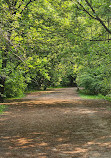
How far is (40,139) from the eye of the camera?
6.80 metres

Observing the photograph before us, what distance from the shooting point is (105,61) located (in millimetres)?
13547

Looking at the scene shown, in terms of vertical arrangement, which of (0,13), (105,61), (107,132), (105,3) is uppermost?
(105,3)

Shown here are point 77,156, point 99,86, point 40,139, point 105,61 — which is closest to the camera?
point 77,156

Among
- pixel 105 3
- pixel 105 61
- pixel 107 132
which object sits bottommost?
pixel 107 132

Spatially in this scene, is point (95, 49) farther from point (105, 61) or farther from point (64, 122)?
point (64, 122)

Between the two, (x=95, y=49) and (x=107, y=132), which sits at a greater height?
(x=95, y=49)

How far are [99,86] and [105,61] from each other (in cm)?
905

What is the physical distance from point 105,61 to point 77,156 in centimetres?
928

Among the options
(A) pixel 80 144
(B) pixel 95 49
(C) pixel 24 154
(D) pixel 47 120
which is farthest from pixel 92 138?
(B) pixel 95 49

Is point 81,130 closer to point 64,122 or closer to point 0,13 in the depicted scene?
point 64,122

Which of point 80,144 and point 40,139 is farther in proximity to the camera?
point 40,139

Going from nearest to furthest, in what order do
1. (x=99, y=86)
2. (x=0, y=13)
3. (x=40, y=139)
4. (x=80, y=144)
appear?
(x=80, y=144), (x=40, y=139), (x=0, y=13), (x=99, y=86)

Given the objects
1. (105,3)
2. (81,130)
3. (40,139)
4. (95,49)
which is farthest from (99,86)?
(40,139)

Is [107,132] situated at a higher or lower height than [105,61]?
lower
